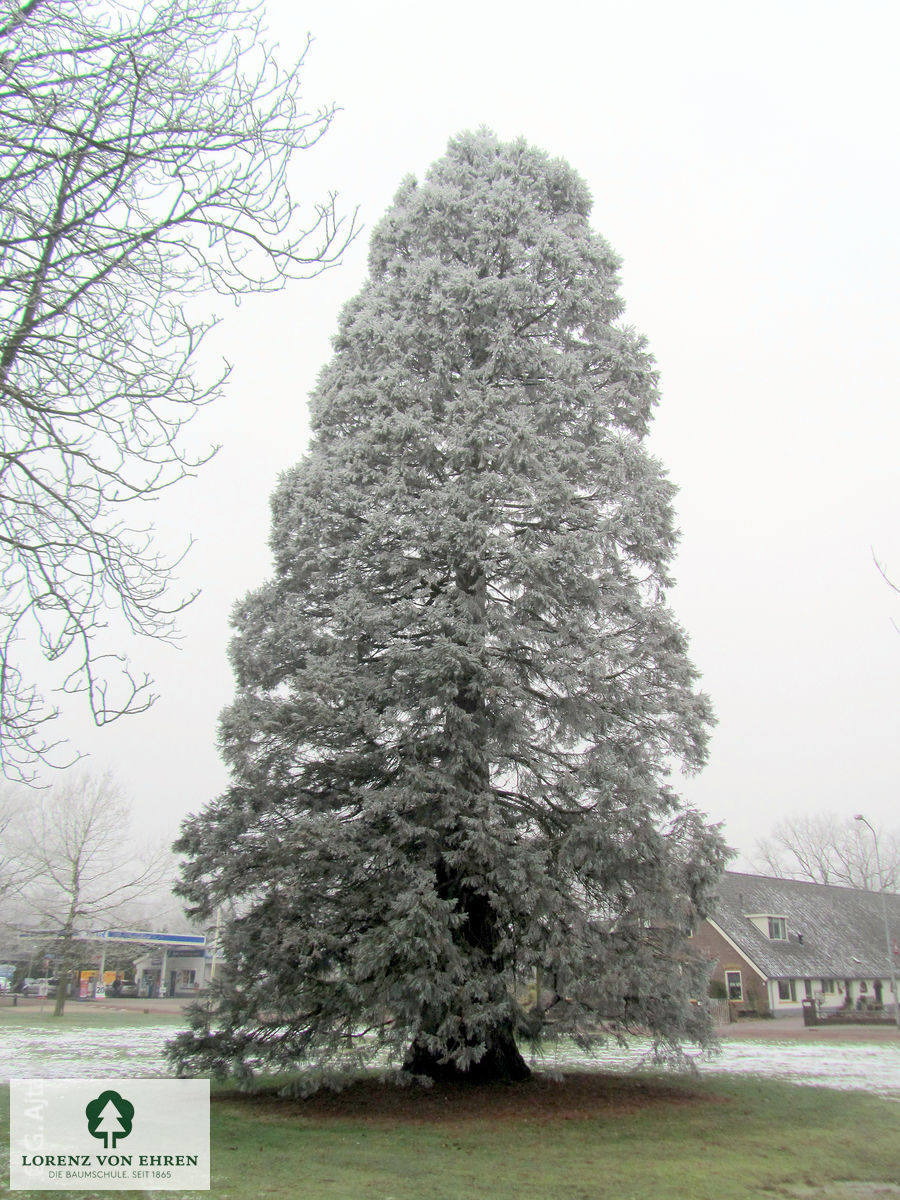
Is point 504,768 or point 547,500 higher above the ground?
point 547,500

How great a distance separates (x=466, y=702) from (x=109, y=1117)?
671cm

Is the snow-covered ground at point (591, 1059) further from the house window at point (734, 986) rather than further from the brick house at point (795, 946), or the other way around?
the house window at point (734, 986)

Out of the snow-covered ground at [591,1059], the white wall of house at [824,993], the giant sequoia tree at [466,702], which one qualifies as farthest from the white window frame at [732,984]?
the giant sequoia tree at [466,702]

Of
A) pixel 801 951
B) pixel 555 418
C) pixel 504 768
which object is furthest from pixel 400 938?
pixel 801 951

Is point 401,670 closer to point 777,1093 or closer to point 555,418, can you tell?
point 555,418

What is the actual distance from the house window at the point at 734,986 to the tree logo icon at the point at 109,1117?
32.5 meters

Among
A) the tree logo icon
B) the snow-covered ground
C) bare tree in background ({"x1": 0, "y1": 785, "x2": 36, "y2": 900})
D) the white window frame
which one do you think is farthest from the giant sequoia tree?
the white window frame

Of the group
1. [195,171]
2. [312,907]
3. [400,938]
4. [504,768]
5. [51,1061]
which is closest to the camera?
[195,171]

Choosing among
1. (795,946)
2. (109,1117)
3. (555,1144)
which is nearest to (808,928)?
(795,946)

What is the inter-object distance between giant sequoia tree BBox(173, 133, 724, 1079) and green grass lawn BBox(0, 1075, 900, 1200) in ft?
2.69

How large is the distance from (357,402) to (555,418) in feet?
10.8

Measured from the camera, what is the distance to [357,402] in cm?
1472

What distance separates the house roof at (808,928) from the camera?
3569 cm

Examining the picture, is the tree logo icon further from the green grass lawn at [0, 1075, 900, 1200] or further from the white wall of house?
the white wall of house
